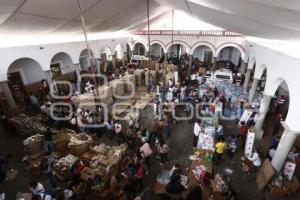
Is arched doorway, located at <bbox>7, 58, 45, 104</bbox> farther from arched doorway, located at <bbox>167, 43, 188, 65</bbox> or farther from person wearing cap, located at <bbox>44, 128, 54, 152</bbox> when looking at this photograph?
arched doorway, located at <bbox>167, 43, 188, 65</bbox>

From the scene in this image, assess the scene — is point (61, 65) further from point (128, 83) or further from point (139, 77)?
point (139, 77)

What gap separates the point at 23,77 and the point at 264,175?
16.8m

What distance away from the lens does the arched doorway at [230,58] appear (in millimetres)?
22158

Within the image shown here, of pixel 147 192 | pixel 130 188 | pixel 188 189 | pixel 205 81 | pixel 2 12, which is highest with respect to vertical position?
pixel 2 12

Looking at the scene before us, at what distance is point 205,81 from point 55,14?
13363 mm

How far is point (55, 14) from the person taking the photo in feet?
26.5

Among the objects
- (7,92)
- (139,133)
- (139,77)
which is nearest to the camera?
(139,133)

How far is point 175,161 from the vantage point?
8.51m

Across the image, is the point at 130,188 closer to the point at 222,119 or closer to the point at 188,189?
the point at 188,189

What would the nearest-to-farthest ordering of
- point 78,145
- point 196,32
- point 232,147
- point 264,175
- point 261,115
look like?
point 264,175 → point 78,145 → point 232,147 → point 261,115 → point 196,32

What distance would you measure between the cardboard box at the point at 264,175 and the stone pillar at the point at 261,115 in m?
2.95

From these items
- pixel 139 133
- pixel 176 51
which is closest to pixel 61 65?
pixel 139 133

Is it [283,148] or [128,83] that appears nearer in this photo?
[283,148]

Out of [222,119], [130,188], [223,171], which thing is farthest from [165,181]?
[222,119]
